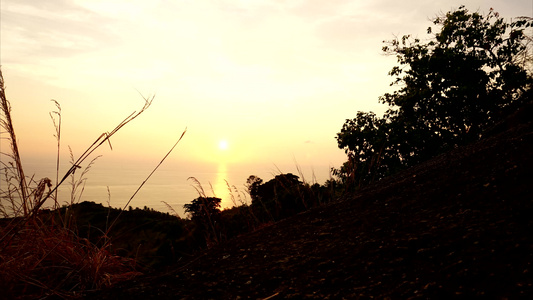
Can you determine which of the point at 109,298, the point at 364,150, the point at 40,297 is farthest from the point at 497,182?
the point at 364,150

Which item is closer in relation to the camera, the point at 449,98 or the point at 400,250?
the point at 400,250

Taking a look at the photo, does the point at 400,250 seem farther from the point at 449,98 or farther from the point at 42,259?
the point at 449,98

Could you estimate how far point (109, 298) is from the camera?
1.72 meters

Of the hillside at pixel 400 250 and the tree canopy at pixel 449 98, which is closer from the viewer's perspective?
the hillside at pixel 400 250

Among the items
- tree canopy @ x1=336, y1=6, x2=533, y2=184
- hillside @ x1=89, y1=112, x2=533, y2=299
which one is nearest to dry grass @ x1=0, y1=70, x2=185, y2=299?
hillside @ x1=89, y1=112, x2=533, y2=299

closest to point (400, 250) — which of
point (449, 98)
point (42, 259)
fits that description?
point (42, 259)

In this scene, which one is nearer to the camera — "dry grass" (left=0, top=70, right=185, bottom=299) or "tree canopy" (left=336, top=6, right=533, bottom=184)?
"dry grass" (left=0, top=70, right=185, bottom=299)

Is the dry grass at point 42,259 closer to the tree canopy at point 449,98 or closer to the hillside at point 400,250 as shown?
the hillside at point 400,250

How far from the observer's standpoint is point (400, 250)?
1534mm

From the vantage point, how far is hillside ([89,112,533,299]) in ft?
4.07

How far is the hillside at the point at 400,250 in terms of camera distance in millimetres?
1240

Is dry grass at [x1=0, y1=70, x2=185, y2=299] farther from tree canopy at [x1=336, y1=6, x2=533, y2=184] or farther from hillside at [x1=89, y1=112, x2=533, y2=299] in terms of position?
tree canopy at [x1=336, y1=6, x2=533, y2=184]

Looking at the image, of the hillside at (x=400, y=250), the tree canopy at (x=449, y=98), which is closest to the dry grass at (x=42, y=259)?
the hillside at (x=400, y=250)

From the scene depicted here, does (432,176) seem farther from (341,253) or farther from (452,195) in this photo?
(341,253)
